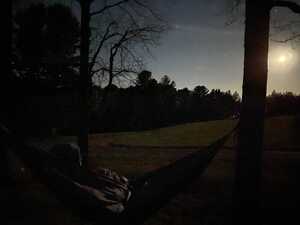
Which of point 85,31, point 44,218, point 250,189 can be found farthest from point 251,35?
point 85,31

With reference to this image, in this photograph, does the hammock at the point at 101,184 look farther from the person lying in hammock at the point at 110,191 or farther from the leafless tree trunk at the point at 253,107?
the leafless tree trunk at the point at 253,107

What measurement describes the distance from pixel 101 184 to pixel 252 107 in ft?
6.50

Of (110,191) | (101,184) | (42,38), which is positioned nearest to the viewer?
(110,191)

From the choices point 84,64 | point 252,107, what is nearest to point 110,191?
point 252,107

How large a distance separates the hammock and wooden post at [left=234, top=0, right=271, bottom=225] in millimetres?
267

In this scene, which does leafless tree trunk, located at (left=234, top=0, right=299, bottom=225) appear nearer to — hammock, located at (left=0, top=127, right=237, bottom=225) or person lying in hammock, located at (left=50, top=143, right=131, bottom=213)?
hammock, located at (left=0, top=127, right=237, bottom=225)

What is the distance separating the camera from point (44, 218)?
368 centimetres

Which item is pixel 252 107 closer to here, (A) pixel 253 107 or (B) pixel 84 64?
(A) pixel 253 107

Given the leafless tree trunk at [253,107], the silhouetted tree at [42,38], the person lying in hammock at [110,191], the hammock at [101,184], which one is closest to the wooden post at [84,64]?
the person lying in hammock at [110,191]

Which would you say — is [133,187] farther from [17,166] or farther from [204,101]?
[204,101]

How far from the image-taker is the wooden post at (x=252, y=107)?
298 cm

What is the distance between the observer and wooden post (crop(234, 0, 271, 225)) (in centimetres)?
298

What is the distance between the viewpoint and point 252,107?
298 centimetres

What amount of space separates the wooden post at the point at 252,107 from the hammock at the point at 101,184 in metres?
0.27
